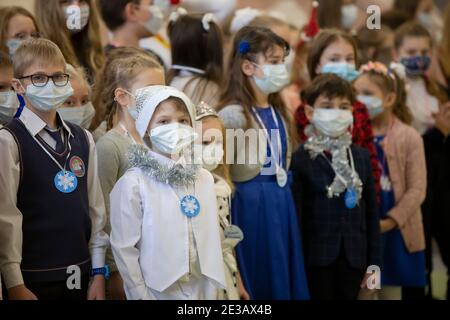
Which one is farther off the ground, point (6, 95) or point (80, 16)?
point (80, 16)

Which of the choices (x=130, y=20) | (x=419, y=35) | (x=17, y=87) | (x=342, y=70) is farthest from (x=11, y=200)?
(x=419, y=35)

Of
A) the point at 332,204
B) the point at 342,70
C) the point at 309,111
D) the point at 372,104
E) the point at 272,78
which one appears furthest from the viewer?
the point at 372,104

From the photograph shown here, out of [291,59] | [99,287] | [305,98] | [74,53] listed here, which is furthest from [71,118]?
[291,59]

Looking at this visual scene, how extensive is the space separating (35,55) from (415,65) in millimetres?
2453

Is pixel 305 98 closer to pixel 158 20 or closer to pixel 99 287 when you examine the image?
pixel 158 20

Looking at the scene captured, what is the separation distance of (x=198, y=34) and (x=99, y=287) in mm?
1067

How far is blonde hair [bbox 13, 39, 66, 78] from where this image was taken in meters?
2.80

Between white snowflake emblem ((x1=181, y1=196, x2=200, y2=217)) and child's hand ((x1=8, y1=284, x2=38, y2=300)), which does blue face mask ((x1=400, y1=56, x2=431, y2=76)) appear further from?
child's hand ((x1=8, y1=284, x2=38, y2=300))

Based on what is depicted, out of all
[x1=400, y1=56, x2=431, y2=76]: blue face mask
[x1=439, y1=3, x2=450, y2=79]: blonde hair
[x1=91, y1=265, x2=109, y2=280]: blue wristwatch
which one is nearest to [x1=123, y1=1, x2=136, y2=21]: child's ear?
[x1=91, y1=265, x2=109, y2=280]: blue wristwatch

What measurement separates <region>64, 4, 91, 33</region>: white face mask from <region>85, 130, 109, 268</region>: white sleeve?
468mm

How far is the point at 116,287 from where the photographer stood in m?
2.93

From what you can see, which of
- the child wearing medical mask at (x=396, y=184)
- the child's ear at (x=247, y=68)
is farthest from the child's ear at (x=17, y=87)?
the child wearing medical mask at (x=396, y=184)

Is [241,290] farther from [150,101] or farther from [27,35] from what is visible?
[27,35]

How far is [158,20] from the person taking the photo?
356 centimetres
